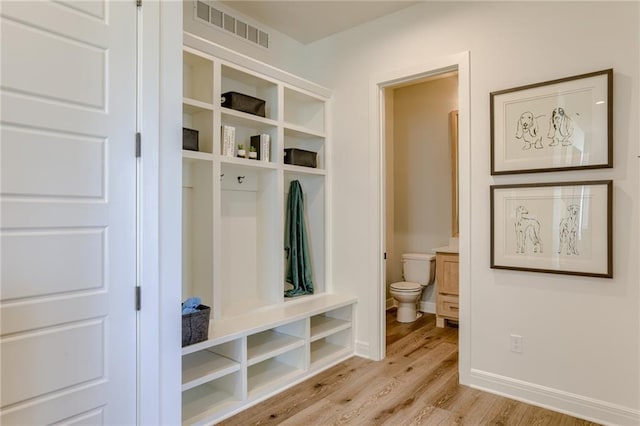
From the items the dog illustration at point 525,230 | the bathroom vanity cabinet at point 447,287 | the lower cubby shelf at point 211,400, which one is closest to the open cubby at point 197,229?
the lower cubby shelf at point 211,400

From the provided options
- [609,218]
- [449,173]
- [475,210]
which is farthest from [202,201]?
[449,173]

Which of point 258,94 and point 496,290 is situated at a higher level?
point 258,94

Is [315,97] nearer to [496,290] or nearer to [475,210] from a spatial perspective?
[475,210]

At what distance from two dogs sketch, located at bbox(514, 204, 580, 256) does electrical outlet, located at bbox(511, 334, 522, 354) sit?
1.87ft

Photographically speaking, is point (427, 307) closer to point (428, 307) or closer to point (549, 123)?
point (428, 307)

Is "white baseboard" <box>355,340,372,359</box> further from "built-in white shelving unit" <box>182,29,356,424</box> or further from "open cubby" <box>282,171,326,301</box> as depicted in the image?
"open cubby" <box>282,171,326,301</box>

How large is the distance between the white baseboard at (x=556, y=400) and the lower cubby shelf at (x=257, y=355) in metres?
1.12

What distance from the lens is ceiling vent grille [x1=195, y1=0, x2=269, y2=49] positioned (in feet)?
9.49

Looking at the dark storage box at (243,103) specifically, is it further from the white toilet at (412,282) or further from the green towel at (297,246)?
the white toilet at (412,282)

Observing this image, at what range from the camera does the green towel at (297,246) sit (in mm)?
3424

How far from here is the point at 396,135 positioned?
17.1 feet

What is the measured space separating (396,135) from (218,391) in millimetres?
3874

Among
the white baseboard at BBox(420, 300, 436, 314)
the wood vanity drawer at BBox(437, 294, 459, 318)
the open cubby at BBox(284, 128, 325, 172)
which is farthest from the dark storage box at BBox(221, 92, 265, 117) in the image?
the white baseboard at BBox(420, 300, 436, 314)

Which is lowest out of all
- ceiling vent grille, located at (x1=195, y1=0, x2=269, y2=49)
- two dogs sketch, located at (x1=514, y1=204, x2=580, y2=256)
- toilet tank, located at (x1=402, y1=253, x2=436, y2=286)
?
toilet tank, located at (x1=402, y1=253, x2=436, y2=286)
